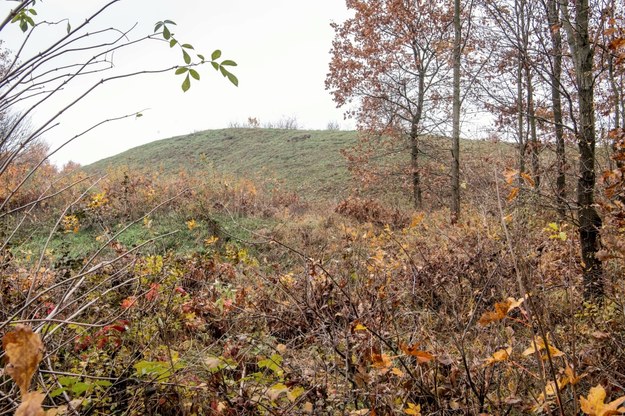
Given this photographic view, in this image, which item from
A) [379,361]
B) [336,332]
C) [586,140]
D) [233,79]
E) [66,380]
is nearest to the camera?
[233,79]

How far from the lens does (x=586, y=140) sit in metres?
3.81

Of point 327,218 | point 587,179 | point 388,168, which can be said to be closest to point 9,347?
point 587,179

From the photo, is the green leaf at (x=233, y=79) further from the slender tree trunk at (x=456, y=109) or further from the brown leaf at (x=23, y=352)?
the slender tree trunk at (x=456, y=109)

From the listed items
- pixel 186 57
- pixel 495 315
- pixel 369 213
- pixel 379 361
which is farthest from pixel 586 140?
pixel 369 213

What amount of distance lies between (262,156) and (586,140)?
21.4 m

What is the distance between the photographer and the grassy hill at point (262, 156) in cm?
1933

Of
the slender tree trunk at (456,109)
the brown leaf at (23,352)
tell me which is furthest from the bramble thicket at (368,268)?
the slender tree trunk at (456,109)

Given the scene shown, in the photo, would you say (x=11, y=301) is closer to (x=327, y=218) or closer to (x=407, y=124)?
(x=327, y=218)

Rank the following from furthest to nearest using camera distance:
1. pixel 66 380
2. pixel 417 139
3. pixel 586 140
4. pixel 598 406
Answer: pixel 417 139 < pixel 586 140 < pixel 66 380 < pixel 598 406

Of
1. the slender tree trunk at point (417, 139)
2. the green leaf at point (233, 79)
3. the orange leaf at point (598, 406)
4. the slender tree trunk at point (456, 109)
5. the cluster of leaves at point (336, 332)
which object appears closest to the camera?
the orange leaf at point (598, 406)

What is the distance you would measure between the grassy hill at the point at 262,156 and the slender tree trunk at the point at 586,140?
42.5 feet

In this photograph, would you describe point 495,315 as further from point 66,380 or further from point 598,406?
point 66,380

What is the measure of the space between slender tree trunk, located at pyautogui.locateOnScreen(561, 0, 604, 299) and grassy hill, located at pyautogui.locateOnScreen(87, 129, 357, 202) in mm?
12944

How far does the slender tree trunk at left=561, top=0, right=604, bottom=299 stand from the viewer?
151 inches
